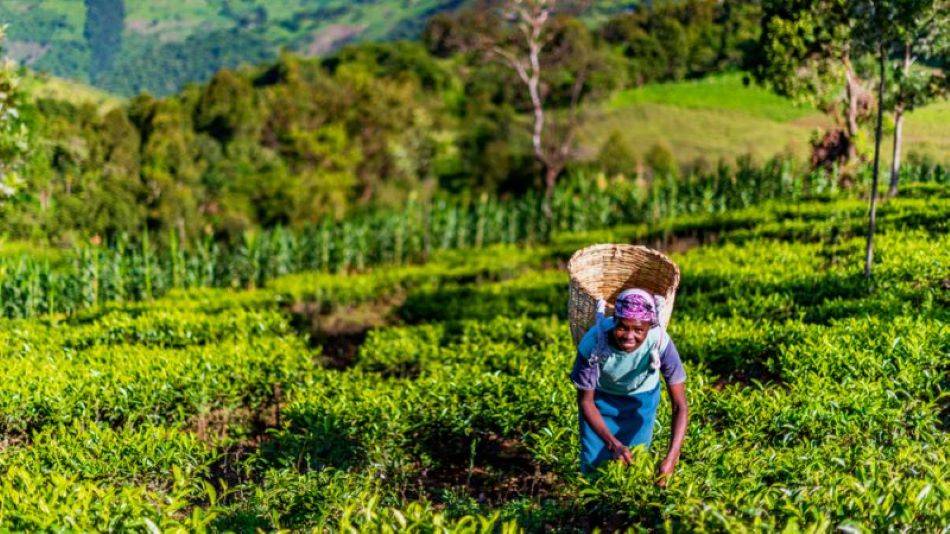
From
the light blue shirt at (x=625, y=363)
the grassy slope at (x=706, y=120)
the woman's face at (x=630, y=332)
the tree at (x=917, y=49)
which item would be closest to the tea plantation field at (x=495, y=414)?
the light blue shirt at (x=625, y=363)

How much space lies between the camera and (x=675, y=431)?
4.80 m

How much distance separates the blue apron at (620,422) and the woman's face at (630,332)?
52cm

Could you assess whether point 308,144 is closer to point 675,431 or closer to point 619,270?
point 619,270

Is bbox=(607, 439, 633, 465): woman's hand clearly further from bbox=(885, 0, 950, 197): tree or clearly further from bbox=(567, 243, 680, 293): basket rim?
bbox=(885, 0, 950, 197): tree

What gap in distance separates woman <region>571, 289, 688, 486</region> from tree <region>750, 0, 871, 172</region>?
10137 millimetres

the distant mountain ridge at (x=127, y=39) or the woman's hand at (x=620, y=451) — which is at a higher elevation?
the distant mountain ridge at (x=127, y=39)

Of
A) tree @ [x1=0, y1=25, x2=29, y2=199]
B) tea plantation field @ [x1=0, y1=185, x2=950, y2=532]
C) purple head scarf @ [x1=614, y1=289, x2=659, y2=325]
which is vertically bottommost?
tea plantation field @ [x1=0, y1=185, x2=950, y2=532]

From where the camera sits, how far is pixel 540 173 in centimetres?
4194

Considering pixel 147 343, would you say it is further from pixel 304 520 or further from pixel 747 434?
pixel 747 434

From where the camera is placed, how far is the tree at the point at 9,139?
11.4 m

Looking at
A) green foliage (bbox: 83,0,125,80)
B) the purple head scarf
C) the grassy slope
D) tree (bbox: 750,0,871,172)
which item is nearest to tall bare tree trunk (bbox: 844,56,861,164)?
tree (bbox: 750,0,871,172)

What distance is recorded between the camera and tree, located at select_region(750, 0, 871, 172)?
1362 cm

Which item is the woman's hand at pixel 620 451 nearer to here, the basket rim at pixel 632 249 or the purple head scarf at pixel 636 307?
the purple head scarf at pixel 636 307

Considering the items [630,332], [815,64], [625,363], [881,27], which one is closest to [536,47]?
[815,64]
